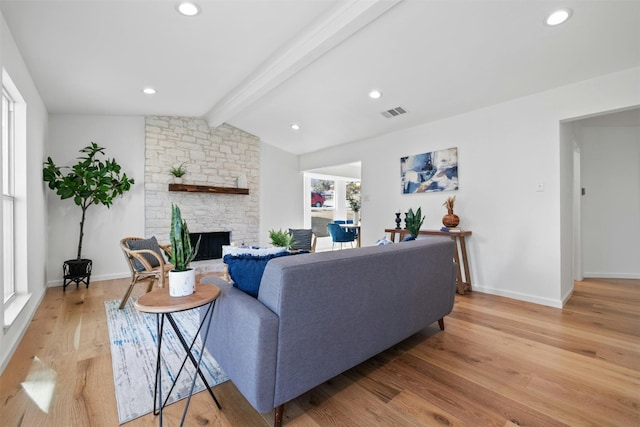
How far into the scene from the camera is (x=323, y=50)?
2.82m

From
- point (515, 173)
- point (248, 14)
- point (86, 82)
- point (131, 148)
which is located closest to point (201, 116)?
point (131, 148)

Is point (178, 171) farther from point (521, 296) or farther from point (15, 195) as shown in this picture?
point (521, 296)

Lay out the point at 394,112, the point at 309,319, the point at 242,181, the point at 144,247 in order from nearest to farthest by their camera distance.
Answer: the point at 309,319, the point at 144,247, the point at 394,112, the point at 242,181

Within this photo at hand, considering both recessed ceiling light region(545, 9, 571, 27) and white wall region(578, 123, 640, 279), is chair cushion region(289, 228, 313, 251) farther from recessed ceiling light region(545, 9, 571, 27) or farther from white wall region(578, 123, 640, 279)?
white wall region(578, 123, 640, 279)

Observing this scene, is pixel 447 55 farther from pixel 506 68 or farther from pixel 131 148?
pixel 131 148

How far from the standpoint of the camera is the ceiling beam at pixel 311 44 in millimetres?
2301

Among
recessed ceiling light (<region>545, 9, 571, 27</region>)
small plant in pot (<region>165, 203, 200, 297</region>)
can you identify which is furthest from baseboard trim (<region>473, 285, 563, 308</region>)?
small plant in pot (<region>165, 203, 200, 297</region>)

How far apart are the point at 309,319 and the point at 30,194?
3399 mm

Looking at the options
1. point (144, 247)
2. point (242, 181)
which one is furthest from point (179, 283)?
point (242, 181)

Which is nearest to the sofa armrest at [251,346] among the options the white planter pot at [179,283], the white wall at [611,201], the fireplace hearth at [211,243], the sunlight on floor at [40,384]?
the white planter pot at [179,283]

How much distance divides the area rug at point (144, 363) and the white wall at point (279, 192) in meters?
3.44

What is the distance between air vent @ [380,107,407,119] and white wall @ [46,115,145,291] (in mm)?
3973

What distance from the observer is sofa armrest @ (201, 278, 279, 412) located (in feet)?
4.25

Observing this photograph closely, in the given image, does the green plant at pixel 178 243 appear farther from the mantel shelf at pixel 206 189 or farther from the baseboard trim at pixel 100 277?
the baseboard trim at pixel 100 277
